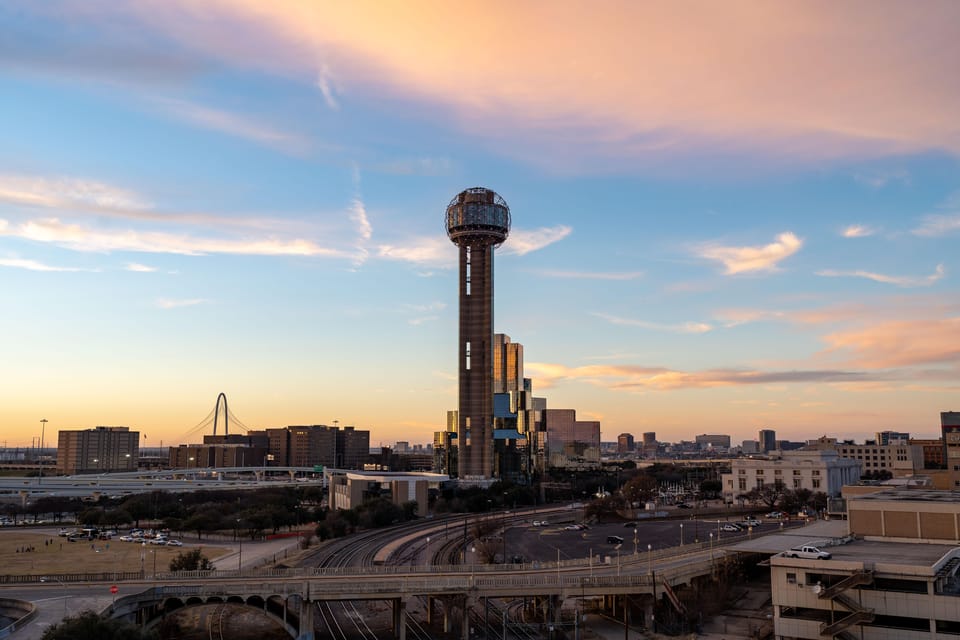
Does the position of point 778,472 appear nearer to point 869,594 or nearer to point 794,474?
point 794,474

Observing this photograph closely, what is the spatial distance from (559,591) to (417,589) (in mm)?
11893

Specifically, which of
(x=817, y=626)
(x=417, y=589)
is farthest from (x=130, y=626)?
(x=817, y=626)

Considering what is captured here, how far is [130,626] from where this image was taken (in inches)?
2041

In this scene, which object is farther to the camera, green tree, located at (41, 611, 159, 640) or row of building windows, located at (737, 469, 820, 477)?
row of building windows, located at (737, 469, 820, 477)

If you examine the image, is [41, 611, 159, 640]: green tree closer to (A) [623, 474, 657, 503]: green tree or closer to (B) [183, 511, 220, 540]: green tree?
(B) [183, 511, 220, 540]: green tree

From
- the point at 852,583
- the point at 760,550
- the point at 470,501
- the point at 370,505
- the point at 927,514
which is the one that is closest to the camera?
the point at 852,583

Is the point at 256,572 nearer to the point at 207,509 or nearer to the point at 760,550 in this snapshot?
the point at 760,550

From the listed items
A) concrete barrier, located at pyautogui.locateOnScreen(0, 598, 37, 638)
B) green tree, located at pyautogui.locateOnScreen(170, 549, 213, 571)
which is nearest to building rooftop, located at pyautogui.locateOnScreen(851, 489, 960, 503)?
green tree, located at pyautogui.locateOnScreen(170, 549, 213, 571)

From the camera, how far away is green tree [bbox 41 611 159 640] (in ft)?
159

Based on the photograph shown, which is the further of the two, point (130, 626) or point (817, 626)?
point (817, 626)

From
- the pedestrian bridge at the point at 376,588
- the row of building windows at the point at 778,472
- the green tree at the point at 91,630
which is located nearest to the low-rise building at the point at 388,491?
the row of building windows at the point at 778,472

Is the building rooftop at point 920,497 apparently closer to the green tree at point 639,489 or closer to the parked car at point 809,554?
the parked car at point 809,554

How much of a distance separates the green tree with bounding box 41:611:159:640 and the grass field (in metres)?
41.3

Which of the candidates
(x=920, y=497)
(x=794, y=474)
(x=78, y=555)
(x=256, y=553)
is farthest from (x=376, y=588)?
(x=794, y=474)
